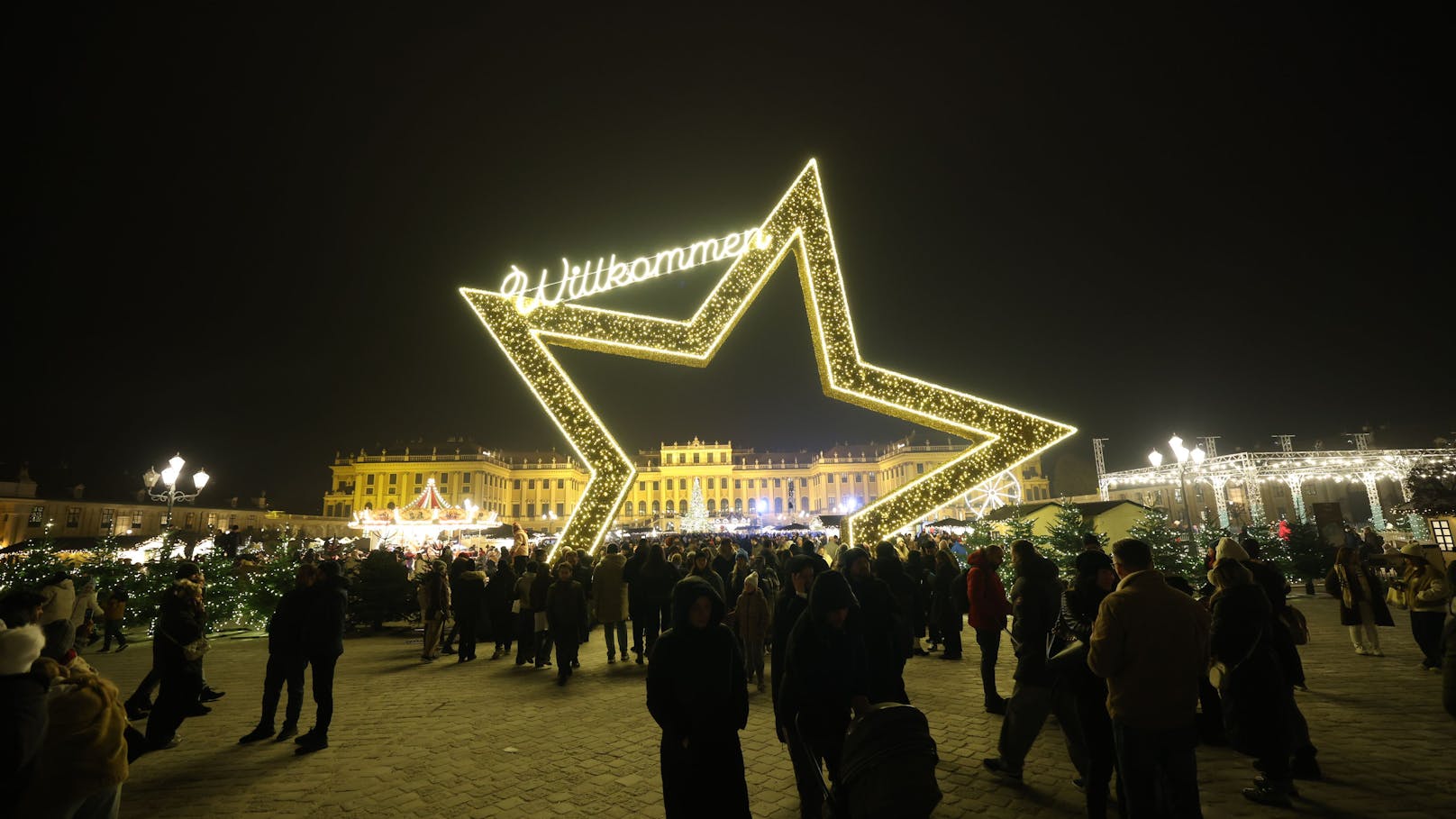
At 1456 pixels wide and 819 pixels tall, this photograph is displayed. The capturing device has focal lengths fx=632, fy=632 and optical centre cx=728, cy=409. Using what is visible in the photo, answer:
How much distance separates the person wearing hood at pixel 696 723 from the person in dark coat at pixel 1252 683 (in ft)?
10.6

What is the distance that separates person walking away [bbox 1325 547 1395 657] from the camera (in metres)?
A: 7.68

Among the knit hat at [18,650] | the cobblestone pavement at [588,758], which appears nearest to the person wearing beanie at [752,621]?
the cobblestone pavement at [588,758]

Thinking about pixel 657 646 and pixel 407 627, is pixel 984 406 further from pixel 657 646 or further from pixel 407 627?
pixel 407 627

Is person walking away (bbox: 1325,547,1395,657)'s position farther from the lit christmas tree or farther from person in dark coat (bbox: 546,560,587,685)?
the lit christmas tree

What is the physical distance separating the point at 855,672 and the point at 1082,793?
82.0 inches

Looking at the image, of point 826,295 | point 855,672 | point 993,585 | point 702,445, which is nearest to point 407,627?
point 826,295

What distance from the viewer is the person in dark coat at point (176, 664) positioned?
530 centimetres

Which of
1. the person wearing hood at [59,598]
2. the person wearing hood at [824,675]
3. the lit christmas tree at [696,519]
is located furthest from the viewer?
the lit christmas tree at [696,519]

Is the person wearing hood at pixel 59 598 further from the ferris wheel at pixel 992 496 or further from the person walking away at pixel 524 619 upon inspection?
the ferris wheel at pixel 992 496

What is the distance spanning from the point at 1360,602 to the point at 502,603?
11481 mm

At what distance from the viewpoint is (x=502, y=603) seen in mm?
9914

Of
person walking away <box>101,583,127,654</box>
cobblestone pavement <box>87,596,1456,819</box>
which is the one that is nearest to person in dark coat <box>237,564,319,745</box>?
cobblestone pavement <box>87,596,1456,819</box>

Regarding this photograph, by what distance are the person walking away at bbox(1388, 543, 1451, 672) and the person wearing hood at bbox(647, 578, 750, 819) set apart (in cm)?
795

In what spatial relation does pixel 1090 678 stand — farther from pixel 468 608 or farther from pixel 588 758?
pixel 468 608
